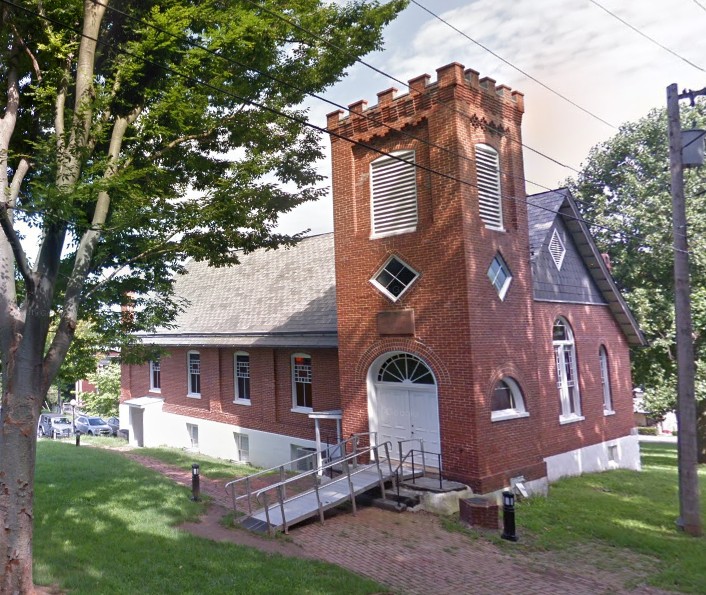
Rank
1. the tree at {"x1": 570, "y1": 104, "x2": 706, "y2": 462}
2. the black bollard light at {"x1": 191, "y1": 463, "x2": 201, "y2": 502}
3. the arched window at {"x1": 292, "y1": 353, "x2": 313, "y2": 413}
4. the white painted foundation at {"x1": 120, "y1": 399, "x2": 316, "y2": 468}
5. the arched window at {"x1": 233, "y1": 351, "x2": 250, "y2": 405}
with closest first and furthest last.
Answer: the black bollard light at {"x1": 191, "y1": 463, "x2": 201, "y2": 502} → the arched window at {"x1": 292, "y1": 353, "x2": 313, "y2": 413} → the white painted foundation at {"x1": 120, "y1": 399, "x2": 316, "y2": 468} → the arched window at {"x1": 233, "y1": 351, "x2": 250, "y2": 405} → the tree at {"x1": 570, "y1": 104, "x2": 706, "y2": 462}

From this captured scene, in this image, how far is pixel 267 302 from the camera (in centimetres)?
2100

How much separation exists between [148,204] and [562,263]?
13259 millimetres

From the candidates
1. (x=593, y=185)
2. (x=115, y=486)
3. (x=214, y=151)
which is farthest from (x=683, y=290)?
(x=593, y=185)

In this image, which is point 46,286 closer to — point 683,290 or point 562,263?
point 683,290

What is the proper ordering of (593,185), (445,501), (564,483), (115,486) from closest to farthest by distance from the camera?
(445,501) → (115,486) → (564,483) → (593,185)

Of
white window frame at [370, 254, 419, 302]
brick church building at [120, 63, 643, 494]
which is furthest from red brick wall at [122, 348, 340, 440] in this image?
white window frame at [370, 254, 419, 302]

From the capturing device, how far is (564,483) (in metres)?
15.4

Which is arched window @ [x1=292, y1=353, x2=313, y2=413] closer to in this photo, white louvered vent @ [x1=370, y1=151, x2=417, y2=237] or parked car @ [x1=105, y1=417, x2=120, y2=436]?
white louvered vent @ [x1=370, y1=151, x2=417, y2=237]

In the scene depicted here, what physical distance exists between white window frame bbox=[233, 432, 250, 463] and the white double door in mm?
8196

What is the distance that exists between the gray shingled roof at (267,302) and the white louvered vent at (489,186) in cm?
557

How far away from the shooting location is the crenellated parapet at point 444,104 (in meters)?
13.2

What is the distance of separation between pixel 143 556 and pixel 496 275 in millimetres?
9581

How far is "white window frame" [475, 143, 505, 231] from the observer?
542 inches

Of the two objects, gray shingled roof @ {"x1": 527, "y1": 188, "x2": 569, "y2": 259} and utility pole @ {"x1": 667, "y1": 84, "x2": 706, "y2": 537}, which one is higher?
gray shingled roof @ {"x1": 527, "y1": 188, "x2": 569, "y2": 259}
